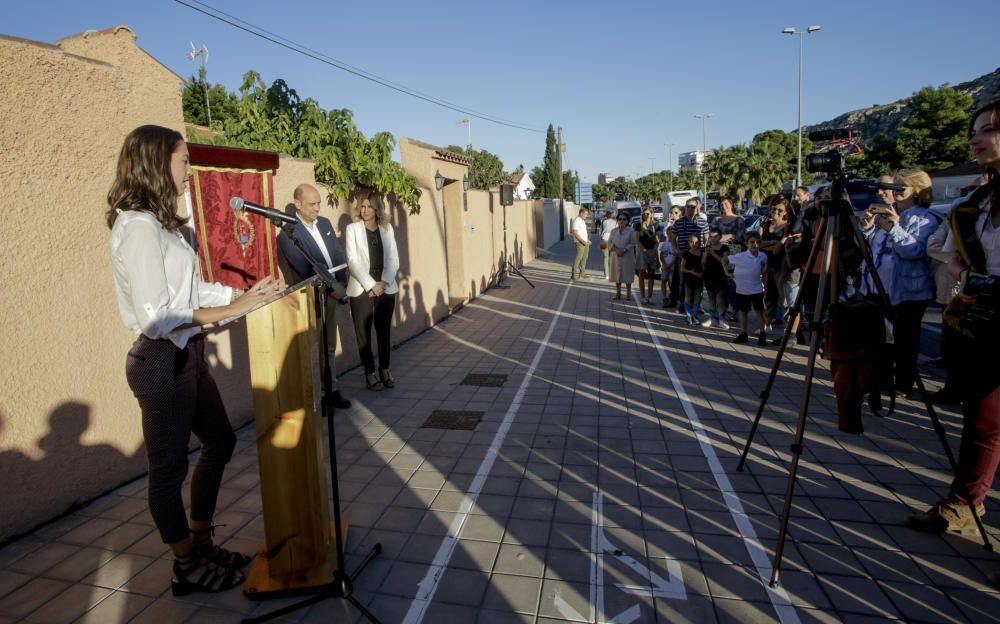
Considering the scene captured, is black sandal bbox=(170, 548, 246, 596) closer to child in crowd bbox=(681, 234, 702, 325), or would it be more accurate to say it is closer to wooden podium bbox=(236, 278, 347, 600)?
wooden podium bbox=(236, 278, 347, 600)

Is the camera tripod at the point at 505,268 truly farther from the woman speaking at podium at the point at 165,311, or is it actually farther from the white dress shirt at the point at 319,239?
the woman speaking at podium at the point at 165,311

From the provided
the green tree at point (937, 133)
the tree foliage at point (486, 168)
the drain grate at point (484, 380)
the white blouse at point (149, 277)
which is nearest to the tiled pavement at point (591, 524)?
the drain grate at point (484, 380)

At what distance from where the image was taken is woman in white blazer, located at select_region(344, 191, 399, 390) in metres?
5.87

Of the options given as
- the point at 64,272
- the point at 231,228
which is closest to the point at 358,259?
the point at 231,228

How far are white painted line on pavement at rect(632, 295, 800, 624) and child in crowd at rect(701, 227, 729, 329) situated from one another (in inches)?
128

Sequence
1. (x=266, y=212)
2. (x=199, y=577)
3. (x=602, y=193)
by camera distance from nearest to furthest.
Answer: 1. (x=266, y=212)
2. (x=199, y=577)
3. (x=602, y=193)

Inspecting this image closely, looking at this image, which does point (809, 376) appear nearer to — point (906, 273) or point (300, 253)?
point (906, 273)

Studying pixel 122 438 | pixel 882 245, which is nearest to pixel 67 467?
pixel 122 438

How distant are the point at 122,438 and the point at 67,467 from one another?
42cm

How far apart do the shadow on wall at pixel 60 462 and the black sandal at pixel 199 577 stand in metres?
1.27

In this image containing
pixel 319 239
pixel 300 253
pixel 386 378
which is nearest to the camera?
pixel 300 253

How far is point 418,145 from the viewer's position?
35.1 feet

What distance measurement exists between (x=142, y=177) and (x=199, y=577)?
1.94 m

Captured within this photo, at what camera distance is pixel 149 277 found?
2381mm
